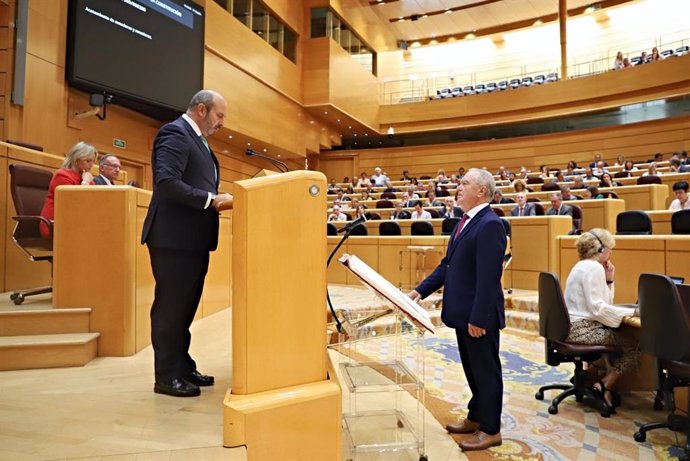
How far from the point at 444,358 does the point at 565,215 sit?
2964 mm

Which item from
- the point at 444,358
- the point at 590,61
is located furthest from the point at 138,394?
the point at 590,61

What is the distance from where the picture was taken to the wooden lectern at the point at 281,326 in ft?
4.47

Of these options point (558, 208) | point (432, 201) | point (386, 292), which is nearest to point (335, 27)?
point (432, 201)

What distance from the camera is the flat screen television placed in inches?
245

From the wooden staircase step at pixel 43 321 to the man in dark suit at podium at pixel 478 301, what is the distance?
1562 mm

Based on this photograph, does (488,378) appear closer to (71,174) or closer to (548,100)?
(71,174)

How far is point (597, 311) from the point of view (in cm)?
268

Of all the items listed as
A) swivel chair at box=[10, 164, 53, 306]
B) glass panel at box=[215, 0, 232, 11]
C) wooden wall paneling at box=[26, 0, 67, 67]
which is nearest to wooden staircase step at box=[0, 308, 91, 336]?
swivel chair at box=[10, 164, 53, 306]

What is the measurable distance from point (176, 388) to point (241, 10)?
10279 millimetres

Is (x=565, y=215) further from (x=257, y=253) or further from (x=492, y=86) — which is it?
(x=492, y=86)

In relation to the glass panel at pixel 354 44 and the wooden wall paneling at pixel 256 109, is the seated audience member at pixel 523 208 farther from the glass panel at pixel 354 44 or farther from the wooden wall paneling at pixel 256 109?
the glass panel at pixel 354 44

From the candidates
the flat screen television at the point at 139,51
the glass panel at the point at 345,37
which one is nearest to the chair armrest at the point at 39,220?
the flat screen television at the point at 139,51

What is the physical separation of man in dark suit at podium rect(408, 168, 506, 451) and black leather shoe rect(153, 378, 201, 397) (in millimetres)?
1043

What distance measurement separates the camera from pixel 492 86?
14141mm
